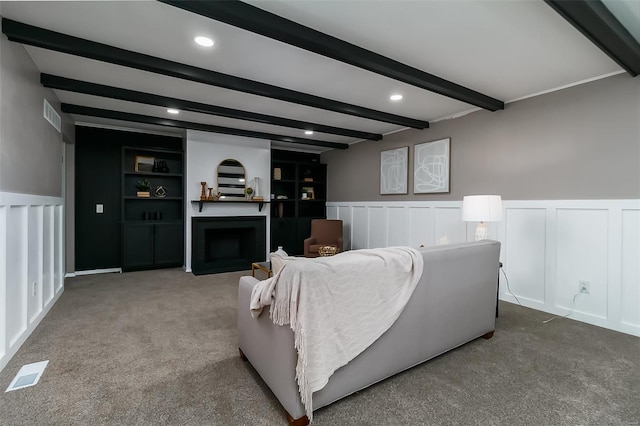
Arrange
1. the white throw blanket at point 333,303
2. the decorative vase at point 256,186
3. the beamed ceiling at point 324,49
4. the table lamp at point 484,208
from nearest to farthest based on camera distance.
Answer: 1. the white throw blanket at point 333,303
2. the beamed ceiling at point 324,49
3. the table lamp at point 484,208
4. the decorative vase at point 256,186

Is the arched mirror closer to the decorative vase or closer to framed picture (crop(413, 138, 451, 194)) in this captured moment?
the decorative vase

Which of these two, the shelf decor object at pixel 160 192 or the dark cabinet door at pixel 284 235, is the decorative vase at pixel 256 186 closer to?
the dark cabinet door at pixel 284 235

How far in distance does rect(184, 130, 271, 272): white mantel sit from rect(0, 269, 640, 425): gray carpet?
2404 millimetres

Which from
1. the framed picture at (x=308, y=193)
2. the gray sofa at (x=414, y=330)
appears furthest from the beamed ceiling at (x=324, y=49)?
the framed picture at (x=308, y=193)

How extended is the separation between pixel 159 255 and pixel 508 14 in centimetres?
544

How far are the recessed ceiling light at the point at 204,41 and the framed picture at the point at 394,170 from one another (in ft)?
11.1

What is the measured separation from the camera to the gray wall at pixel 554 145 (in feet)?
8.89

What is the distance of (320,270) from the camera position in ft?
4.90

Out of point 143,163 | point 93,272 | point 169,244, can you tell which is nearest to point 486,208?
point 169,244

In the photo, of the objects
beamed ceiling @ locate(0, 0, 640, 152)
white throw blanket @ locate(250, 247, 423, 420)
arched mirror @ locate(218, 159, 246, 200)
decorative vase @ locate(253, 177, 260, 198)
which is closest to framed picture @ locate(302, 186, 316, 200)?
decorative vase @ locate(253, 177, 260, 198)

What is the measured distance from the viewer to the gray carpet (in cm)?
157

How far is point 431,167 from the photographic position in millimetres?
4426

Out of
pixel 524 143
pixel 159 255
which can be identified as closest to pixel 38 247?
pixel 159 255

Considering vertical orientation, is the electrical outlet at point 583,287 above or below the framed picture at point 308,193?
A: below
